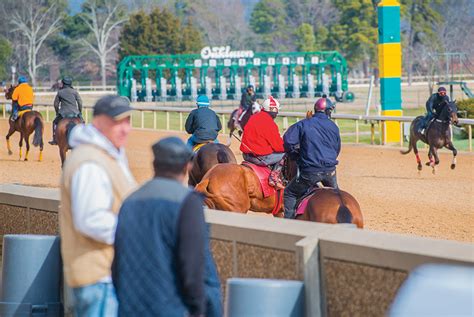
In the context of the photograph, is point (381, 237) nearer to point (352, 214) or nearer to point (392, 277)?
point (392, 277)

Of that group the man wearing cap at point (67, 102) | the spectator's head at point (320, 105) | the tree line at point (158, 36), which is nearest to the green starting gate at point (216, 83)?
the tree line at point (158, 36)

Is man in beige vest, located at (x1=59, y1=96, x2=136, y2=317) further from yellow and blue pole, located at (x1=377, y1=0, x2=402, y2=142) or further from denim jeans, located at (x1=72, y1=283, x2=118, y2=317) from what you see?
yellow and blue pole, located at (x1=377, y1=0, x2=402, y2=142)

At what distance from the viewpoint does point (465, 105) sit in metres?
31.8

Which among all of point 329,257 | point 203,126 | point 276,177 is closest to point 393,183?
point 203,126

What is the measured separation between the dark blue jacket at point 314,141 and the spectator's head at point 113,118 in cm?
576

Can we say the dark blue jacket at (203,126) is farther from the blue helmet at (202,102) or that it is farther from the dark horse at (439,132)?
the dark horse at (439,132)

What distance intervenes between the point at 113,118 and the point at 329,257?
55.9 inches

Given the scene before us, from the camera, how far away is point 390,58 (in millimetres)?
30156

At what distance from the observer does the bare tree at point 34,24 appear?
8219 cm

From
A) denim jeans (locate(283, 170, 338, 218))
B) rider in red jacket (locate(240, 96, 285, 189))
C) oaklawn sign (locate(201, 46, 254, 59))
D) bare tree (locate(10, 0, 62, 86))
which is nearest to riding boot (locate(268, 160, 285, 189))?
rider in red jacket (locate(240, 96, 285, 189))

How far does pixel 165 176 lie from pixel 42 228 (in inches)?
140

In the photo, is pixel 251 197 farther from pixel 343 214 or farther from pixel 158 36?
pixel 158 36

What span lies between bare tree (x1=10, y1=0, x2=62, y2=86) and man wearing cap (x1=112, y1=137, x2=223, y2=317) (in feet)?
250

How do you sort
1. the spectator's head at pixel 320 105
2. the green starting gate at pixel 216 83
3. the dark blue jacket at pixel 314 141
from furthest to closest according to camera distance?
the green starting gate at pixel 216 83
the spectator's head at pixel 320 105
the dark blue jacket at pixel 314 141
